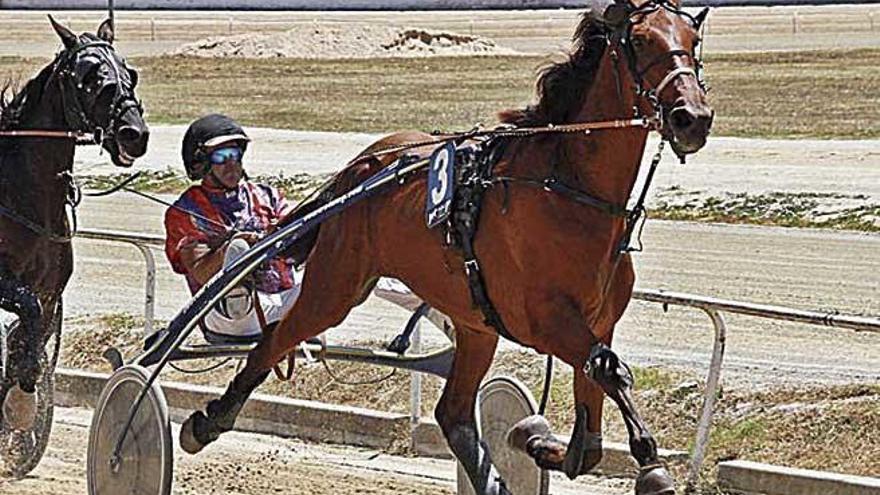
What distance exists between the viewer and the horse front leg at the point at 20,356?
7.73 metres

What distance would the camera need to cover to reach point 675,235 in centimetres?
1581

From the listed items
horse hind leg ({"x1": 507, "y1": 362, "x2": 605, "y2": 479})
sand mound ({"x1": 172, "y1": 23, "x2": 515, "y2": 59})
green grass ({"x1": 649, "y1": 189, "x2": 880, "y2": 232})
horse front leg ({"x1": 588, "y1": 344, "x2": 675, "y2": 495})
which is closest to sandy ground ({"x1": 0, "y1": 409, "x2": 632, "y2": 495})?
horse hind leg ({"x1": 507, "y1": 362, "x2": 605, "y2": 479})

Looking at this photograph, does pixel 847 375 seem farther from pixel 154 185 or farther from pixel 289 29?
pixel 289 29

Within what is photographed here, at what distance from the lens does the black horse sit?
7.73 metres

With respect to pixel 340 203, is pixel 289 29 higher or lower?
higher

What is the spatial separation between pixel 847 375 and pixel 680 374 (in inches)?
30.1

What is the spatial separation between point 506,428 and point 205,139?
5.26 feet

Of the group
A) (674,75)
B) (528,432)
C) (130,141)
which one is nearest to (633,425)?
(528,432)

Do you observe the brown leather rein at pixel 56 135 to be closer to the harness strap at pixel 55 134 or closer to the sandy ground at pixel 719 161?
the harness strap at pixel 55 134

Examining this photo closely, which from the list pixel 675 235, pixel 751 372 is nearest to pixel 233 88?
pixel 675 235

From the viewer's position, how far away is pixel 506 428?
7.29m

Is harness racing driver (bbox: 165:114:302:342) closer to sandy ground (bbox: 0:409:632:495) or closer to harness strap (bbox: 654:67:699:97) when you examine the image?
sandy ground (bbox: 0:409:632:495)

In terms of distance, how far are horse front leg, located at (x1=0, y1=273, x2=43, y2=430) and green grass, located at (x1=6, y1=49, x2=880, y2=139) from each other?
13359mm

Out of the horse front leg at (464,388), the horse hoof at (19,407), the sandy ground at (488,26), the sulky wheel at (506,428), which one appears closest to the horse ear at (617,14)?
the horse front leg at (464,388)
